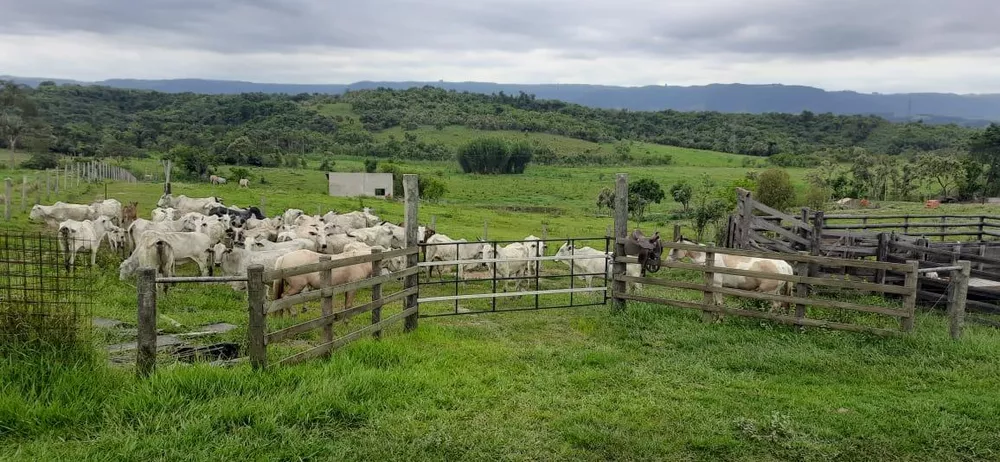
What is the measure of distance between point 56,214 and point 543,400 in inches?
760

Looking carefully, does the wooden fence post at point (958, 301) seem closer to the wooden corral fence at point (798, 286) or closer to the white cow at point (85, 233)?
the wooden corral fence at point (798, 286)

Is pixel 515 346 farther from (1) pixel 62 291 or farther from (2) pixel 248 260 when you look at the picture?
(2) pixel 248 260

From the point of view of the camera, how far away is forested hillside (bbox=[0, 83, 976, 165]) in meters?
83.9

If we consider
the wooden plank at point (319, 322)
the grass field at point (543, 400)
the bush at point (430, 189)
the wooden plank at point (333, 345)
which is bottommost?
the bush at point (430, 189)

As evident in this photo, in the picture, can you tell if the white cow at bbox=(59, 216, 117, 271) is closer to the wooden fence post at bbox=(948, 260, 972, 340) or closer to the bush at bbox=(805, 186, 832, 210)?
the wooden fence post at bbox=(948, 260, 972, 340)

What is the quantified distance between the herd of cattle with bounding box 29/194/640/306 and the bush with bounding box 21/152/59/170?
125ft

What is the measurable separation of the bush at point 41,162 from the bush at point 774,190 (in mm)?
51661

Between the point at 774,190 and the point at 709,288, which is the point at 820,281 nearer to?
the point at 709,288

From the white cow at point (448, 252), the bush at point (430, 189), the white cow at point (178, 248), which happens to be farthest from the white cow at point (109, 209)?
the bush at point (430, 189)

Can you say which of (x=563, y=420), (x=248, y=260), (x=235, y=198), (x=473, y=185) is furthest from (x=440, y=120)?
(x=563, y=420)

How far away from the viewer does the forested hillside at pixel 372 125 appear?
83.9m

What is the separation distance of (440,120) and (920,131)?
9309 cm

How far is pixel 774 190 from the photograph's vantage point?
149ft

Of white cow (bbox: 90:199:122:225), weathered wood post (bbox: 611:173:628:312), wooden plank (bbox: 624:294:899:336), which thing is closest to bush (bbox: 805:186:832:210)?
weathered wood post (bbox: 611:173:628:312)
